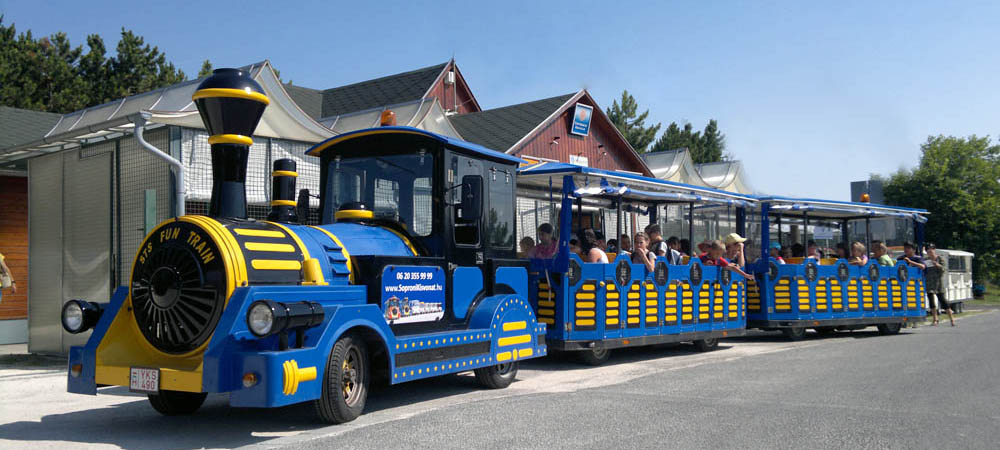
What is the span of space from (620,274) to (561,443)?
5.13 meters

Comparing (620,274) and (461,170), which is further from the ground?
(461,170)

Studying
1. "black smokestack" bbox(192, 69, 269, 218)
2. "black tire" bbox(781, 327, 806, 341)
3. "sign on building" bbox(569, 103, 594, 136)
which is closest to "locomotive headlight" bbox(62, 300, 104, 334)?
"black smokestack" bbox(192, 69, 269, 218)

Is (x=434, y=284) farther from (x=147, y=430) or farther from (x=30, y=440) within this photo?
(x=30, y=440)

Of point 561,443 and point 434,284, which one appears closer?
point 561,443

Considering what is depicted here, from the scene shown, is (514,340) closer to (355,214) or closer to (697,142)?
(355,214)

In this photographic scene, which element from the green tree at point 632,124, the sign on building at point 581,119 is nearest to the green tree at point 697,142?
the green tree at point 632,124

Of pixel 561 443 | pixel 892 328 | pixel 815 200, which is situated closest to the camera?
pixel 561 443

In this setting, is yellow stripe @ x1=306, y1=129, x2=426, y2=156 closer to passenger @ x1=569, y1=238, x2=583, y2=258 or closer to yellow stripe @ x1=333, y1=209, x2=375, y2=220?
yellow stripe @ x1=333, y1=209, x2=375, y2=220

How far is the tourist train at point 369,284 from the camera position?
592 centimetres

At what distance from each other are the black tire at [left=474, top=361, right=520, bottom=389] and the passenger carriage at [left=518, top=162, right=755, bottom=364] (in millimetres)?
1405

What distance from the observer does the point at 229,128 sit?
6887mm

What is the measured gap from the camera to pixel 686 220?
1316 cm

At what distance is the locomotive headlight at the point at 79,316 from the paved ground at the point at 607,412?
829 mm

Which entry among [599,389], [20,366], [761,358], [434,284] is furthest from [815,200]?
[20,366]
